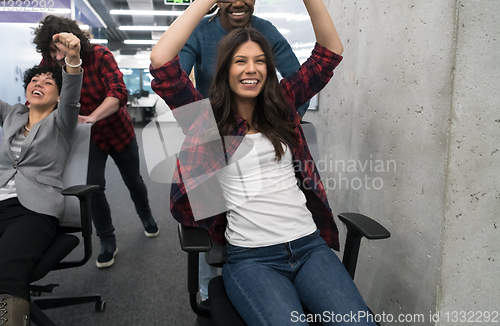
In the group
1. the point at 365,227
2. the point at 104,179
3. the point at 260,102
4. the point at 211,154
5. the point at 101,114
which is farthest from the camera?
the point at 104,179

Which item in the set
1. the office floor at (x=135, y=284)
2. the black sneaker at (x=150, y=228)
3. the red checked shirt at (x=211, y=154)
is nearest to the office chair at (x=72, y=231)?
the office floor at (x=135, y=284)

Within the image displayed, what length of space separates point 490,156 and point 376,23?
68 centimetres

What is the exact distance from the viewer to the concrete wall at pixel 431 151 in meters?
1.04

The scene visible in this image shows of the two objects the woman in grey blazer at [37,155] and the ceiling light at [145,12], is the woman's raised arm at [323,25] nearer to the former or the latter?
the woman in grey blazer at [37,155]

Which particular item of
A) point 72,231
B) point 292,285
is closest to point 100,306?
point 72,231

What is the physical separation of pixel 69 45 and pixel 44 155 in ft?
1.67

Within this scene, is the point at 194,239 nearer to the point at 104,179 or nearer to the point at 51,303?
the point at 51,303

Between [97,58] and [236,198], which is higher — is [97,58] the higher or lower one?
the higher one

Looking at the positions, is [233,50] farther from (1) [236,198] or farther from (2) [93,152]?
(2) [93,152]

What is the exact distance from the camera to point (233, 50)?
1.26 meters

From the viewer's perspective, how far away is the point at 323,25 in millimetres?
1307

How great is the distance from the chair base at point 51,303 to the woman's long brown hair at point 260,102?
1.13 m

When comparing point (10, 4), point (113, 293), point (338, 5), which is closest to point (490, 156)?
point (338, 5)

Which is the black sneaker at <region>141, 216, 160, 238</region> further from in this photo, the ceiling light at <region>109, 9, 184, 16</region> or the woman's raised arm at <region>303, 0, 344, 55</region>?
the ceiling light at <region>109, 9, 184, 16</region>
